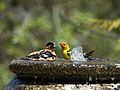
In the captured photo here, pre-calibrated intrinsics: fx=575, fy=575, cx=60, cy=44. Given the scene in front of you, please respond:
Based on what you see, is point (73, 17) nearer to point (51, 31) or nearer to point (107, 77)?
point (51, 31)

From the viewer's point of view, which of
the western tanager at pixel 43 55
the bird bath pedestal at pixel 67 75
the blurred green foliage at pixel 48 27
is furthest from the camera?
the blurred green foliage at pixel 48 27

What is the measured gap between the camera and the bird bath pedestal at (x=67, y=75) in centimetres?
298

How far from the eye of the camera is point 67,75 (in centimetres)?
298

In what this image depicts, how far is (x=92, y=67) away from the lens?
298 centimetres

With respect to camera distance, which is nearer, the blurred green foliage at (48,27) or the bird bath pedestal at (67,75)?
the bird bath pedestal at (67,75)

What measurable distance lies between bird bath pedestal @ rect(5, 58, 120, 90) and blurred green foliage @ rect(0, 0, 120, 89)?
485 centimetres

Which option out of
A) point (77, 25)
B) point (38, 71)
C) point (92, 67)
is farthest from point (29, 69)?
point (77, 25)

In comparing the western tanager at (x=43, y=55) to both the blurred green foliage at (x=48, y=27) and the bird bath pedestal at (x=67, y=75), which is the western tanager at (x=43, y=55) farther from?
the blurred green foliage at (x=48, y=27)

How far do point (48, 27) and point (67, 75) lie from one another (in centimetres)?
693

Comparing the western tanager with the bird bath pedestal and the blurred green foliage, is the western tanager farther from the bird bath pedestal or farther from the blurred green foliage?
the blurred green foliage

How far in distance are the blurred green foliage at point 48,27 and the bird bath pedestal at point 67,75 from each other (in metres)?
4.85

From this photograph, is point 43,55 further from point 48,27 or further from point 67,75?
point 48,27

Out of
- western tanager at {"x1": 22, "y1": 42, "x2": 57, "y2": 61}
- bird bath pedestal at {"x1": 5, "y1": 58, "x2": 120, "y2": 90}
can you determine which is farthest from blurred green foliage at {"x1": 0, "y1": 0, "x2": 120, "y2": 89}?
bird bath pedestal at {"x1": 5, "y1": 58, "x2": 120, "y2": 90}

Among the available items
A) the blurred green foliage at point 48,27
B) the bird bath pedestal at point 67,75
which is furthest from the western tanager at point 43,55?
the blurred green foliage at point 48,27
